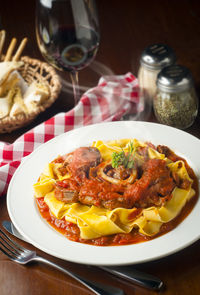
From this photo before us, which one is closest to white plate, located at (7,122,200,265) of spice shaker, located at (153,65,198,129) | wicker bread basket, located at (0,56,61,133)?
spice shaker, located at (153,65,198,129)

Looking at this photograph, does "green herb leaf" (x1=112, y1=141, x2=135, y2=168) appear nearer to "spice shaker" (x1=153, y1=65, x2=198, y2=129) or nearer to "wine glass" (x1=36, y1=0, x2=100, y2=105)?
"spice shaker" (x1=153, y1=65, x2=198, y2=129)

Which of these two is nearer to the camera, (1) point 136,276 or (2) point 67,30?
(1) point 136,276

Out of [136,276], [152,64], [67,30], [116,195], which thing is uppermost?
[67,30]

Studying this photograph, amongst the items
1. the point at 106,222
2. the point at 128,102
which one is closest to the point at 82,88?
the point at 128,102

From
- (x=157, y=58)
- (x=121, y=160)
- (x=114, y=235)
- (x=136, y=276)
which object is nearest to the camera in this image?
(x=136, y=276)

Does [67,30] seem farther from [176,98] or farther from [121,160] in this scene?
[121,160]

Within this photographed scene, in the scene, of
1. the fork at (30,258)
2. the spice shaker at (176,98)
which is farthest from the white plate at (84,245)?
the spice shaker at (176,98)

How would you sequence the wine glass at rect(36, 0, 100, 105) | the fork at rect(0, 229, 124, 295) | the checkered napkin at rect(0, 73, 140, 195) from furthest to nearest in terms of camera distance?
the checkered napkin at rect(0, 73, 140, 195) → the wine glass at rect(36, 0, 100, 105) → the fork at rect(0, 229, 124, 295)

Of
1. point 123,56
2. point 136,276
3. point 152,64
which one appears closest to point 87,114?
point 152,64
